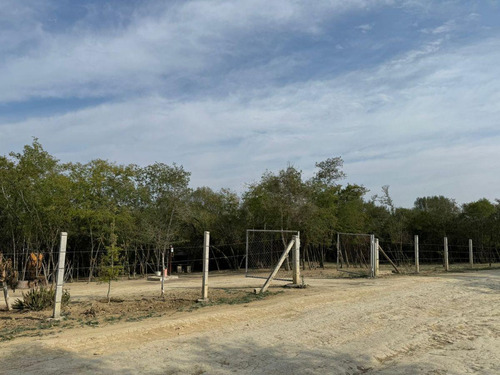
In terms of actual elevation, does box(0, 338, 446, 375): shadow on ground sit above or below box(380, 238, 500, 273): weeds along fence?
below

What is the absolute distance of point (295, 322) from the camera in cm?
809

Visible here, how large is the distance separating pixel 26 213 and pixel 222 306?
48.0 feet

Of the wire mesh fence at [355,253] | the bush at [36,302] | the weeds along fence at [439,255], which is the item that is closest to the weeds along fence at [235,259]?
the weeds along fence at [439,255]

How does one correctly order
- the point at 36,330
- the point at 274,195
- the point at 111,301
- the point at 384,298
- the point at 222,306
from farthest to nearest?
the point at 274,195
the point at 111,301
the point at 384,298
the point at 222,306
the point at 36,330

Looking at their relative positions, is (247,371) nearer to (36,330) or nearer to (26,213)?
(36,330)

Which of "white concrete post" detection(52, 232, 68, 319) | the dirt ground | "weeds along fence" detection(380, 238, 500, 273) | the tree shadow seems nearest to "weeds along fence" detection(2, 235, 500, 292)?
"weeds along fence" detection(380, 238, 500, 273)

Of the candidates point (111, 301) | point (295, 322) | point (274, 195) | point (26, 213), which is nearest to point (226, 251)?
point (274, 195)

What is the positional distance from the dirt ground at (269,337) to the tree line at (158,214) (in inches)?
411

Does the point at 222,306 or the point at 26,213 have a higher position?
the point at 26,213

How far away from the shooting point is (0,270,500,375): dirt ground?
5.54 metres

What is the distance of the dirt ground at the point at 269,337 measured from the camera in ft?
18.2

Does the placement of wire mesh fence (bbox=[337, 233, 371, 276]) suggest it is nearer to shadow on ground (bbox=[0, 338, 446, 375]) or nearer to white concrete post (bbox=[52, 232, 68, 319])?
white concrete post (bbox=[52, 232, 68, 319])

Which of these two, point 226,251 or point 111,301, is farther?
point 226,251

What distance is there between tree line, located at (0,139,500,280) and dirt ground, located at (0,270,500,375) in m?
10.4
